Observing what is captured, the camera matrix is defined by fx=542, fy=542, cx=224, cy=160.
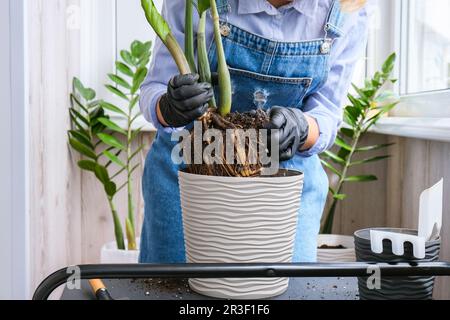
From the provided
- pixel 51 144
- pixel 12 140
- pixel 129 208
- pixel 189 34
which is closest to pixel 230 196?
pixel 189 34

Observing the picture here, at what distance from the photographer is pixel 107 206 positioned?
105 cm

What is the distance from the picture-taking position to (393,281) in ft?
1.30

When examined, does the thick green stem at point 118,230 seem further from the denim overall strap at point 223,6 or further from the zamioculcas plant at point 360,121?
the denim overall strap at point 223,6

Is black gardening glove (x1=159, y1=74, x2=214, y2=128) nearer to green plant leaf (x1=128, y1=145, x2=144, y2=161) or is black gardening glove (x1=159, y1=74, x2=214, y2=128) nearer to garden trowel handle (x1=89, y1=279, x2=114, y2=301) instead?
garden trowel handle (x1=89, y1=279, x2=114, y2=301)

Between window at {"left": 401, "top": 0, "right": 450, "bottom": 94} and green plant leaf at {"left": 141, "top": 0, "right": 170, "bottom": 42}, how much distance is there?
0.55m

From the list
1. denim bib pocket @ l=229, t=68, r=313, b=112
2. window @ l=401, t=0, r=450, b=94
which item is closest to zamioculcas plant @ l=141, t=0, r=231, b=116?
denim bib pocket @ l=229, t=68, r=313, b=112

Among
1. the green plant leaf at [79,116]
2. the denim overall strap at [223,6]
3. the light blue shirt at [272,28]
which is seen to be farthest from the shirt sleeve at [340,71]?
the green plant leaf at [79,116]

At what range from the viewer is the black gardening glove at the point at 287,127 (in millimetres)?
410

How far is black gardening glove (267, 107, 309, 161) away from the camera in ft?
1.35

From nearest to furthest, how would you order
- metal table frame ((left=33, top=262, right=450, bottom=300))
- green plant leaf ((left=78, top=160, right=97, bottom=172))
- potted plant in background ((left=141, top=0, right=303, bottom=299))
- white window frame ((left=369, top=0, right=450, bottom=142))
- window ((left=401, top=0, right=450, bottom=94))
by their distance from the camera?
metal table frame ((left=33, top=262, right=450, bottom=300)) → potted plant in background ((left=141, top=0, right=303, bottom=299)) → white window frame ((left=369, top=0, right=450, bottom=142)) → window ((left=401, top=0, right=450, bottom=94)) → green plant leaf ((left=78, top=160, right=97, bottom=172))

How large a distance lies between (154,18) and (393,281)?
0.25 metres

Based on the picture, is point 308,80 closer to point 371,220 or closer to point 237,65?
point 237,65

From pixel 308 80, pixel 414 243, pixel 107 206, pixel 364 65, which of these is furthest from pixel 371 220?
pixel 414 243

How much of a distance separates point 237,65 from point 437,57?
20.0 inches
